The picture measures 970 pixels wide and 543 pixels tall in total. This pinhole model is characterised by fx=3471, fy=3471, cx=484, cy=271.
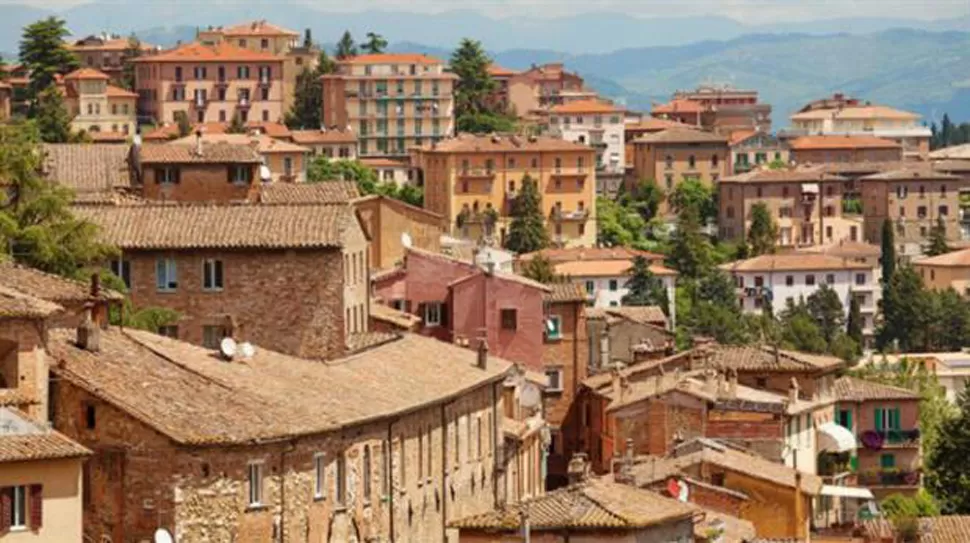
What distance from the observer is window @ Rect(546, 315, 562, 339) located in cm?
8219

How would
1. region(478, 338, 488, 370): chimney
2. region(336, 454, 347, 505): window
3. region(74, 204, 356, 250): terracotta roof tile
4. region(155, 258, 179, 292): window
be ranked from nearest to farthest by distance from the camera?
region(336, 454, 347, 505): window → region(74, 204, 356, 250): terracotta roof tile → region(155, 258, 179, 292): window → region(478, 338, 488, 370): chimney

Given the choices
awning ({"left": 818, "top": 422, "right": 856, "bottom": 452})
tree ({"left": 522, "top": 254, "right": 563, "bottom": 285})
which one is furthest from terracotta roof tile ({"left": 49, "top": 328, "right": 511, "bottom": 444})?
tree ({"left": 522, "top": 254, "right": 563, "bottom": 285})

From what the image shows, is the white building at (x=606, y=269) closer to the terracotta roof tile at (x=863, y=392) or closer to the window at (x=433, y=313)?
the terracotta roof tile at (x=863, y=392)

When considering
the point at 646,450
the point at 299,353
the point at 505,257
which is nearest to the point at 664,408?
the point at 646,450

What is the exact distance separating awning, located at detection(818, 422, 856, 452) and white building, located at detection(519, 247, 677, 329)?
8801cm

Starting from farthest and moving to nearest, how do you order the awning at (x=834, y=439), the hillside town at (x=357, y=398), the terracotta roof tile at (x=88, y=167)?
the terracotta roof tile at (x=88, y=167), the awning at (x=834, y=439), the hillside town at (x=357, y=398)

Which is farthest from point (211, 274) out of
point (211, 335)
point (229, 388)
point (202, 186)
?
point (202, 186)

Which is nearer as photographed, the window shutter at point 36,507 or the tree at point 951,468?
the window shutter at point 36,507

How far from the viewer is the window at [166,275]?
2495 inches

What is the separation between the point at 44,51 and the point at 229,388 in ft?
423

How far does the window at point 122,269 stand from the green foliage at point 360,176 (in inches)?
4409

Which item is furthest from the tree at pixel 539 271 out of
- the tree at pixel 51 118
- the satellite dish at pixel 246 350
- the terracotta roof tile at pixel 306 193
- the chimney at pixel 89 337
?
the chimney at pixel 89 337

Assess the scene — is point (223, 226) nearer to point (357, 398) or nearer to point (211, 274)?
point (211, 274)

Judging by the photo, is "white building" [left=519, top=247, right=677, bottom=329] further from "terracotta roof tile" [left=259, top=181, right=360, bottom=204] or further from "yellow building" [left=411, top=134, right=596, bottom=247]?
"terracotta roof tile" [left=259, top=181, right=360, bottom=204]
